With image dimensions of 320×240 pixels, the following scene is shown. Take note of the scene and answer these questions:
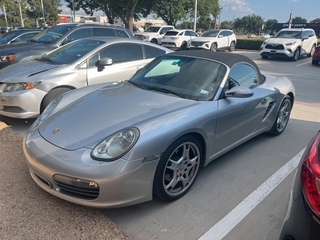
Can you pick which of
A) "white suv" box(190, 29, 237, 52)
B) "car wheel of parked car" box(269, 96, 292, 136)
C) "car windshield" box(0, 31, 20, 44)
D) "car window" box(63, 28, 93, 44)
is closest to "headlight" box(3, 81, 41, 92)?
"car window" box(63, 28, 93, 44)

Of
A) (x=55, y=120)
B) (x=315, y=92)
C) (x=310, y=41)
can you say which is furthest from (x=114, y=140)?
(x=310, y=41)

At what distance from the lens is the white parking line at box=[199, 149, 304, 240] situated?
2312 mm

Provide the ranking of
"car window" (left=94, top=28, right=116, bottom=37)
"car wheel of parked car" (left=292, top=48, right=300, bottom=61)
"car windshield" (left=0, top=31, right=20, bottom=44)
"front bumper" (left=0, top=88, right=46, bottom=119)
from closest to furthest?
"front bumper" (left=0, top=88, right=46, bottom=119) → "car window" (left=94, top=28, right=116, bottom=37) → "car windshield" (left=0, top=31, right=20, bottom=44) → "car wheel of parked car" (left=292, top=48, right=300, bottom=61)

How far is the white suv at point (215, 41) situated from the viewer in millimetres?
17672

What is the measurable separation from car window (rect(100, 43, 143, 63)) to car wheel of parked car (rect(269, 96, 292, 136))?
2917mm

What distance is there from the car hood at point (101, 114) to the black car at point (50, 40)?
14.9 feet

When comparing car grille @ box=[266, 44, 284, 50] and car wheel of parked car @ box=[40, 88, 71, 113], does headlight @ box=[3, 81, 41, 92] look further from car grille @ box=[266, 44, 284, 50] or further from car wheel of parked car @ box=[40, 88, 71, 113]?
car grille @ box=[266, 44, 284, 50]

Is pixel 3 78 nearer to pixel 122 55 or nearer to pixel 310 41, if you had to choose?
pixel 122 55

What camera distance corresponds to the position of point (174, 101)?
2.90 m

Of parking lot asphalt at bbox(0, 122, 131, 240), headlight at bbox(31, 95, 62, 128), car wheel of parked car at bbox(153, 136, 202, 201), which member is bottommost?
parking lot asphalt at bbox(0, 122, 131, 240)

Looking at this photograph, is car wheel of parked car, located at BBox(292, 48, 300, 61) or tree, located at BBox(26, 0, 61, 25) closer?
car wheel of parked car, located at BBox(292, 48, 300, 61)

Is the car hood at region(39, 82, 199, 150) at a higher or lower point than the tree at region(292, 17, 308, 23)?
lower

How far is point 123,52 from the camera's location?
5.39 metres

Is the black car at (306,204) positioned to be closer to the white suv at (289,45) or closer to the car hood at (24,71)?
the car hood at (24,71)
